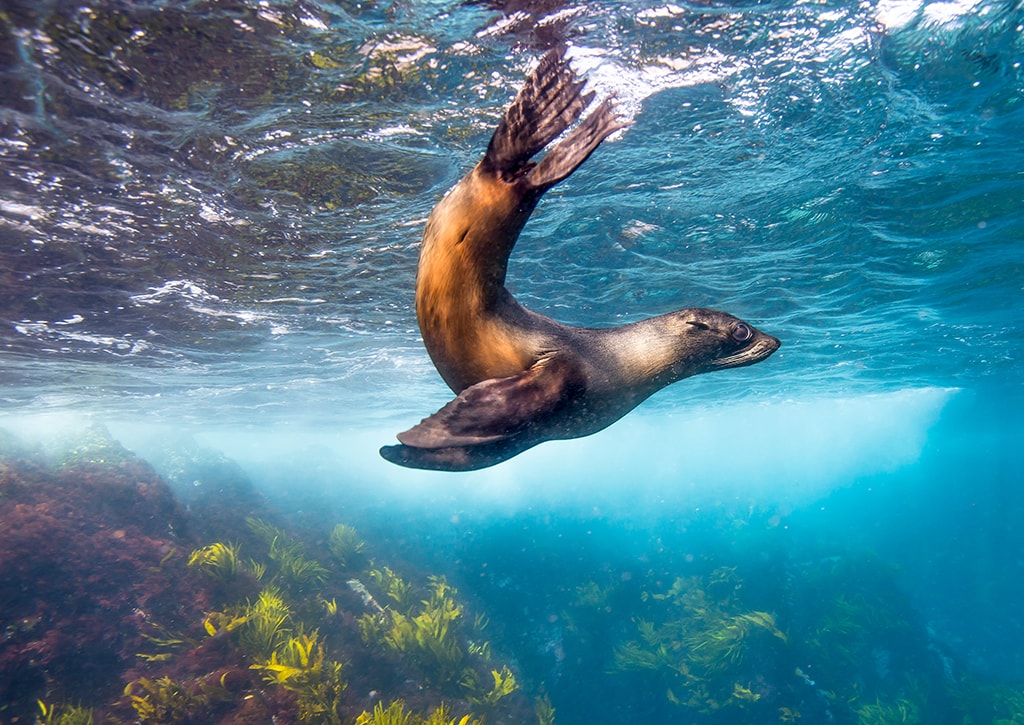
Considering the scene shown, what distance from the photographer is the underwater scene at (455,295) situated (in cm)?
487

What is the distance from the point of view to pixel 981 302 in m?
14.1

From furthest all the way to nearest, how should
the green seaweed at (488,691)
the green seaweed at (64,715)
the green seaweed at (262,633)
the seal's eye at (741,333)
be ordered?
the green seaweed at (488,691), the green seaweed at (262,633), the green seaweed at (64,715), the seal's eye at (741,333)

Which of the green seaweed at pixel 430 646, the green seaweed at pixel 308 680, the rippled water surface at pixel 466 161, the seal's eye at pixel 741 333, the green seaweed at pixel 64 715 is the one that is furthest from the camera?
the green seaweed at pixel 430 646

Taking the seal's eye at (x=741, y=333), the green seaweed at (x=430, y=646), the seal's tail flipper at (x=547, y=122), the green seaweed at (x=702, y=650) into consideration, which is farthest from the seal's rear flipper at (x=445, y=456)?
the green seaweed at (x=702, y=650)

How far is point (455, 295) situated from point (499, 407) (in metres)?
0.66

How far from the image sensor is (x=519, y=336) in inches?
112

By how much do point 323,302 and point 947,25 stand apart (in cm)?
1170

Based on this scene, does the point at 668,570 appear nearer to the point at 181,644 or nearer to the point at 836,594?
the point at 836,594

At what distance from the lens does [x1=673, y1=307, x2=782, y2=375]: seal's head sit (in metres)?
3.24

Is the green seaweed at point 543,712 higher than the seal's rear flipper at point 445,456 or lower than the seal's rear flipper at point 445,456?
lower

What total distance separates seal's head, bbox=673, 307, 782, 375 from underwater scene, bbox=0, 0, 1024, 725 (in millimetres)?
95

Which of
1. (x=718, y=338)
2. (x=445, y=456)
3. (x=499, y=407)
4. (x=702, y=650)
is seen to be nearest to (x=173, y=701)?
(x=445, y=456)

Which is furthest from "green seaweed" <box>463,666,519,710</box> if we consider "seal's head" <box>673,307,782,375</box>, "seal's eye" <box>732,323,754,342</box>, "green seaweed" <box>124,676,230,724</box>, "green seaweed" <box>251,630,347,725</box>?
"seal's eye" <box>732,323,754,342</box>

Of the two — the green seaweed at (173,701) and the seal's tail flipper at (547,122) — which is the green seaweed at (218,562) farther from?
the seal's tail flipper at (547,122)
